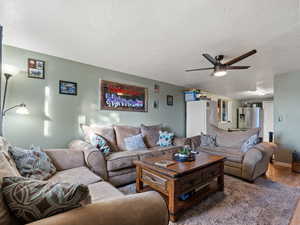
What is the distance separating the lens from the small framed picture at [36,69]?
2.47m

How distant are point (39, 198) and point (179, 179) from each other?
1322mm

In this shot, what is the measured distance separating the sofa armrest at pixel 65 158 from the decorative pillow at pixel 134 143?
94 cm

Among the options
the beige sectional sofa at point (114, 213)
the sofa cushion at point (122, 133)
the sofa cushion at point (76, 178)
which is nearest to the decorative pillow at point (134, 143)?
the sofa cushion at point (122, 133)

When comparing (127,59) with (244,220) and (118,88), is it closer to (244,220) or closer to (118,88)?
(118,88)

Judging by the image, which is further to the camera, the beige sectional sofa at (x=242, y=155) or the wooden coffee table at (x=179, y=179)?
the beige sectional sofa at (x=242, y=155)

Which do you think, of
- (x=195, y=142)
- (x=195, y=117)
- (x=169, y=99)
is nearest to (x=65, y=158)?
(x=195, y=142)

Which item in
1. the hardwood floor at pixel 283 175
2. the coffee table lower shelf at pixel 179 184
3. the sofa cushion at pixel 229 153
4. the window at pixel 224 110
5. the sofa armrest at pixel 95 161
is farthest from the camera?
the window at pixel 224 110

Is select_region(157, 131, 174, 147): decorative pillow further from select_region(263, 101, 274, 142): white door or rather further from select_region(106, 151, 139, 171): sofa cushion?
select_region(263, 101, 274, 142): white door

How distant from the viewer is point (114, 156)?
2.44 m

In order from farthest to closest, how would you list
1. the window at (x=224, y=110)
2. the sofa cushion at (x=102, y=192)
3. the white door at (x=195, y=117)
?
the window at (x=224, y=110), the white door at (x=195, y=117), the sofa cushion at (x=102, y=192)

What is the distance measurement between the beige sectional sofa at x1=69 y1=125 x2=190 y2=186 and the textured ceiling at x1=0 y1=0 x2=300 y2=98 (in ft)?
4.68

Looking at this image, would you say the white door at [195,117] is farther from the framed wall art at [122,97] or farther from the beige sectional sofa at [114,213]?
the beige sectional sofa at [114,213]

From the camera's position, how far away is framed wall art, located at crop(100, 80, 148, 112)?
3.28 m

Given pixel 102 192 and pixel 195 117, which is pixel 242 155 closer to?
pixel 195 117
